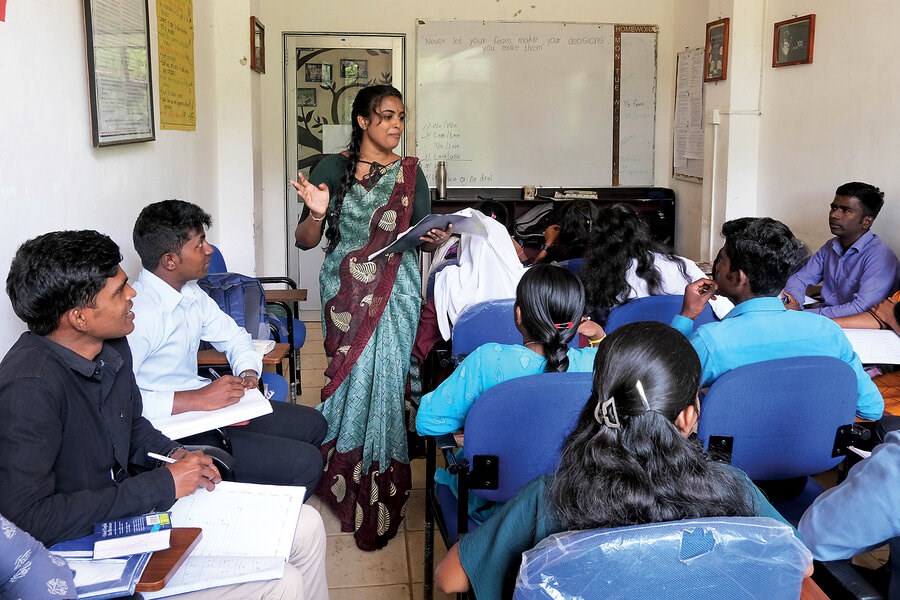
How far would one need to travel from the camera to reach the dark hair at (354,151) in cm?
294

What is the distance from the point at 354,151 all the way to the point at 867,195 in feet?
7.81

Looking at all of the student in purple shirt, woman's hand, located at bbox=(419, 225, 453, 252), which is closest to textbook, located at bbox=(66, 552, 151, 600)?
woman's hand, located at bbox=(419, 225, 453, 252)

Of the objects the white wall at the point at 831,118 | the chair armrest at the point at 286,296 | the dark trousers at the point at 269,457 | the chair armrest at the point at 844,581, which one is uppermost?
the white wall at the point at 831,118

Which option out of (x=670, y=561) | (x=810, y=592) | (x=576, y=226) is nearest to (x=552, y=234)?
(x=576, y=226)

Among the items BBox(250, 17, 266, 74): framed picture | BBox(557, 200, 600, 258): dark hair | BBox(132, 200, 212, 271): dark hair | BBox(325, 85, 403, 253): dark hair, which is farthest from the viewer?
BBox(250, 17, 266, 74): framed picture

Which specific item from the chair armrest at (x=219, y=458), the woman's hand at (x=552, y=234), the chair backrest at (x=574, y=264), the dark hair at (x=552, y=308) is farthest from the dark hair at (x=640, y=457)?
the woman's hand at (x=552, y=234)

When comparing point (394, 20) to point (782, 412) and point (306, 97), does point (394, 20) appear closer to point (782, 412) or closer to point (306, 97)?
point (306, 97)

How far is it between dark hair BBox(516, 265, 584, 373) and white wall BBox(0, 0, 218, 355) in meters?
1.29

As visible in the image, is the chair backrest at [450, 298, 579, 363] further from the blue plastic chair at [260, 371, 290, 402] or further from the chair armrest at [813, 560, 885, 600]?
the chair armrest at [813, 560, 885, 600]

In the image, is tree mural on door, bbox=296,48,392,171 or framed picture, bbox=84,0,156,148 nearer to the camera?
framed picture, bbox=84,0,156,148

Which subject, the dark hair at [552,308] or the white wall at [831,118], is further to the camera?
the white wall at [831,118]

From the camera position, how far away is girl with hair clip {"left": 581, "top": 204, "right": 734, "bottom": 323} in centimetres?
333

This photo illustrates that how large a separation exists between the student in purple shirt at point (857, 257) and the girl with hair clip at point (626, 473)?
110 inches

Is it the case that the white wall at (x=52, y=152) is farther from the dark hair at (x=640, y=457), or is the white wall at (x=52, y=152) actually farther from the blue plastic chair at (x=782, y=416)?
the blue plastic chair at (x=782, y=416)
